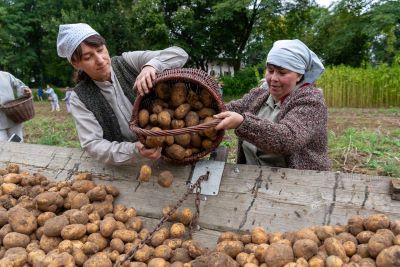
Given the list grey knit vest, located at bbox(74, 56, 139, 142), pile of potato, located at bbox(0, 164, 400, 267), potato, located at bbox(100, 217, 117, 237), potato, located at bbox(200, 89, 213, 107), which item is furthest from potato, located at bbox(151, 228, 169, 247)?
grey knit vest, located at bbox(74, 56, 139, 142)

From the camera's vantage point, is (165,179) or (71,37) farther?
(71,37)

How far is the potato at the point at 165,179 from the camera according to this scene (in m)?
2.28

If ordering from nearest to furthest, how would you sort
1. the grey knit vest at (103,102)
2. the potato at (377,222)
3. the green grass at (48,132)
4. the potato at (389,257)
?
the potato at (389,257)
the potato at (377,222)
the grey knit vest at (103,102)
the green grass at (48,132)

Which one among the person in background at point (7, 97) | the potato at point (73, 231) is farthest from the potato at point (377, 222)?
the person in background at point (7, 97)

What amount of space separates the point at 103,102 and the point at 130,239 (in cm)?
105

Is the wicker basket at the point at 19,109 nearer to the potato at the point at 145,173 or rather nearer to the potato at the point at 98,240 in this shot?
the potato at the point at 145,173

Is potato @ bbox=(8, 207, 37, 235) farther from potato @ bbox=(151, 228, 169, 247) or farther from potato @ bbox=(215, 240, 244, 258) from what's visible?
potato @ bbox=(215, 240, 244, 258)

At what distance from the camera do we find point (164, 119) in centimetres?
209

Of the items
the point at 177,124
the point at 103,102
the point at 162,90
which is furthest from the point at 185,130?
the point at 103,102

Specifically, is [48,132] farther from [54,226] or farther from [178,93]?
[178,93]

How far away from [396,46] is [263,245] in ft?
72.6

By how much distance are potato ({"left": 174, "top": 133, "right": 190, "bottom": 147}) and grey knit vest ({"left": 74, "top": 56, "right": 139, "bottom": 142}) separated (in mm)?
704

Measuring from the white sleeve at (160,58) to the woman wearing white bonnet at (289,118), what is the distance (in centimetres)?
64

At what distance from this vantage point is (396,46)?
20.4 meters
